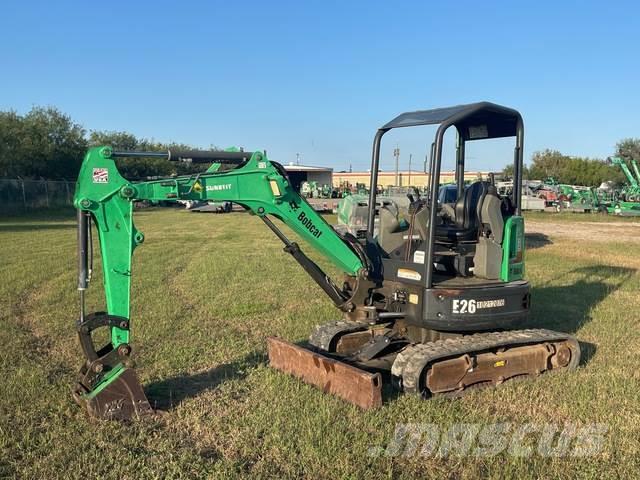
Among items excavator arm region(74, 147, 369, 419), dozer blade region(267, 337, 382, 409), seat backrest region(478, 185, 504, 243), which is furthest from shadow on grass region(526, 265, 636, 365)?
excavator arm region(74, 147, 369, 419)

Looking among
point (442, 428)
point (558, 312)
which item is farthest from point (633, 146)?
point (442, 428)

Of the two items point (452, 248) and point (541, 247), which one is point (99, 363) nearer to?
point (452, 248)

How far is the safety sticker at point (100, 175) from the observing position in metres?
5.09

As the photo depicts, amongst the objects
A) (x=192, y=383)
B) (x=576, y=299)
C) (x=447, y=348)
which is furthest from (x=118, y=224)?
(x=576, y=299)

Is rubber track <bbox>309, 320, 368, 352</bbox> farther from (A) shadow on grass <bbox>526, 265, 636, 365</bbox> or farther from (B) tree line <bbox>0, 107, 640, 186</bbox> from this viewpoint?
(B) tree line <bbox>0, 107, 640, 186</bbox>

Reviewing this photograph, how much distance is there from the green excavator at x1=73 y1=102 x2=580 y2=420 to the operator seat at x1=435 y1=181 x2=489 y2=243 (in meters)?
0.01

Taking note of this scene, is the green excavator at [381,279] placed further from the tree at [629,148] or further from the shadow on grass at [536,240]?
the tree at [629,148]

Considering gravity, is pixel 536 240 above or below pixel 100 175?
below

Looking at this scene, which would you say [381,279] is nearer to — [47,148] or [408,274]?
[408,274]

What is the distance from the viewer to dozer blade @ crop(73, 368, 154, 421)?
514 centimetres

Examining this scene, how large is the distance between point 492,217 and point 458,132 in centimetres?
165

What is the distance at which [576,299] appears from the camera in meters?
11.1

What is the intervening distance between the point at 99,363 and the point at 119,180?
1578 millimetres

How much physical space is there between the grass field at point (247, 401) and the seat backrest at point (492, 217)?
162cm
